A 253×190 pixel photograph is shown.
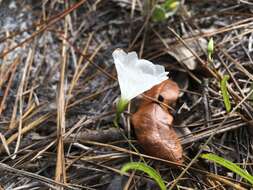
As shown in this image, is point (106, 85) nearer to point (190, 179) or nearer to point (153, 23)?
point (153, 23)

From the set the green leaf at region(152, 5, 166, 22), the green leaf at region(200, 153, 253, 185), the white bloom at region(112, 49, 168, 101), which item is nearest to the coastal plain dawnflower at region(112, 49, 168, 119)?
the white bloom at region(112, 49, 168, 101)

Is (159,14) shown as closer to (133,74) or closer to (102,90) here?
(102,90)

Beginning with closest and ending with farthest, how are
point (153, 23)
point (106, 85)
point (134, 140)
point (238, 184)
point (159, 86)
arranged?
point (238, 184) < point (134, 140) < point (159, 86) < point (106, 85) < point (153, 23)

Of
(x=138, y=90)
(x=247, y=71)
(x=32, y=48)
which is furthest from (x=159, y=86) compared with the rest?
(x=32, y=48)

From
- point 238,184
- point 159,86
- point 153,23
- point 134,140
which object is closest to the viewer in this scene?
point 238,184

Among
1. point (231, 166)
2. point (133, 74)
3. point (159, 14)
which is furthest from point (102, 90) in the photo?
point (231, 166)

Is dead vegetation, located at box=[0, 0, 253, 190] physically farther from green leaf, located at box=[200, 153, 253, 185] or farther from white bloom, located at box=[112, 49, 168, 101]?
white bloom, located at box=[112, 49, 168, 101]

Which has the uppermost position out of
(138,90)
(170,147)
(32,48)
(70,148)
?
(32,48)
